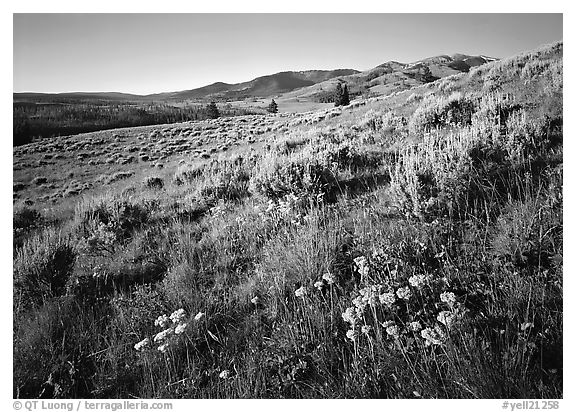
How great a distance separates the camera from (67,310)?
277cm

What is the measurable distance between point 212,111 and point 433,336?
19.9m

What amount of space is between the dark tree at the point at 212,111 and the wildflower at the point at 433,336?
728 inches

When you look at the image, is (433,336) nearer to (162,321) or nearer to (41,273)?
(162,321)

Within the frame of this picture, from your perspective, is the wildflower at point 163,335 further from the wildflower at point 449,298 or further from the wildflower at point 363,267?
the wildflower at point 449,298

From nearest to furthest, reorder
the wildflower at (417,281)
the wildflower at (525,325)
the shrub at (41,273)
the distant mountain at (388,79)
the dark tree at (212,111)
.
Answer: the wildflower at (525,325) → the wildflower at (417,281) → the shrub at (41,273) → the distant mountain at (388,79) → the dark tree at (212,111)

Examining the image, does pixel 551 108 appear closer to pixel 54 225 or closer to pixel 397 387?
pixel 397 387

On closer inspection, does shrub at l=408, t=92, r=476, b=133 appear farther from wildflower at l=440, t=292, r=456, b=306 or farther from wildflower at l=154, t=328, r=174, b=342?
wildflower at l=154, t=328, r=174, b=342

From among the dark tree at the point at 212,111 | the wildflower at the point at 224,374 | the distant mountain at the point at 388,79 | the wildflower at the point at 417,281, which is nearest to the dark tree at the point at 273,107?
the distant mountain at the point at 388,79

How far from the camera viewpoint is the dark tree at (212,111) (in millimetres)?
18744

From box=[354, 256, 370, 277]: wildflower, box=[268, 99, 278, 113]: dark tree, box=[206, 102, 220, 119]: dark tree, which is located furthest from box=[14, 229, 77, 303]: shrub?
box=[268, 99, 278, 113]: dark tree

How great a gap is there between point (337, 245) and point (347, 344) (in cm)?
99

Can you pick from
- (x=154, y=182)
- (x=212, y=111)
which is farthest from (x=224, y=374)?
(x=212, y=111)
